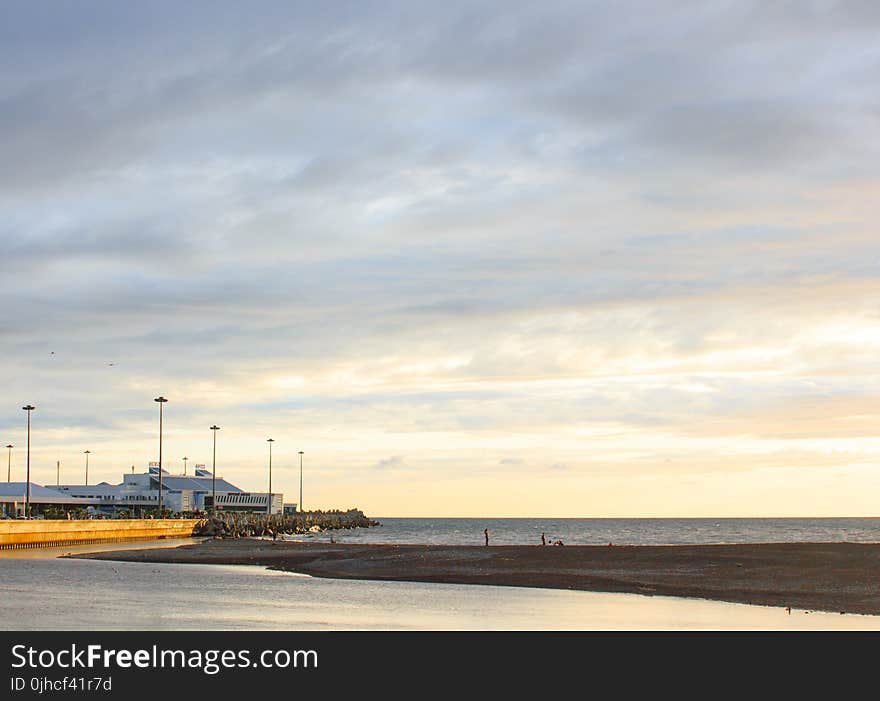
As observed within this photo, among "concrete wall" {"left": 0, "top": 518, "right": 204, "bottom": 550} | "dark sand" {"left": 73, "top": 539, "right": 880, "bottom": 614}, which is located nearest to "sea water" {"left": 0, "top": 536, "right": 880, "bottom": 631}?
"dark sand" {"left": 73, "top": 539, "right": 880, "bottom": 614}

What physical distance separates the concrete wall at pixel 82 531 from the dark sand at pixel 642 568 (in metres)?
16.5

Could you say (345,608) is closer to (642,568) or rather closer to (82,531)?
(642,568)

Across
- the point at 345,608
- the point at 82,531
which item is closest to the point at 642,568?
the point at 345,608

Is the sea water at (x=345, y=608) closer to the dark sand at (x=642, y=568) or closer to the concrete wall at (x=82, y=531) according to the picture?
the dark sand at (x=642, y=568)

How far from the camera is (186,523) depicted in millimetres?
153625

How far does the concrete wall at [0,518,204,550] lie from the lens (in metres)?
98.8

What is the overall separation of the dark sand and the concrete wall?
648 inches

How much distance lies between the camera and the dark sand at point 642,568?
46.0 m

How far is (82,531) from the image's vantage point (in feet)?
382

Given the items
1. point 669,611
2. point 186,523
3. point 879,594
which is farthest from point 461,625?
point 186,523

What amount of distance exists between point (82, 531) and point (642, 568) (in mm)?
74526

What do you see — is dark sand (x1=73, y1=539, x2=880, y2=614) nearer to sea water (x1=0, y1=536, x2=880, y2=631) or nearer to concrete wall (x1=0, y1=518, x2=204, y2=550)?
sea water (x1=0, y1=536, x2=880, y2=631)
